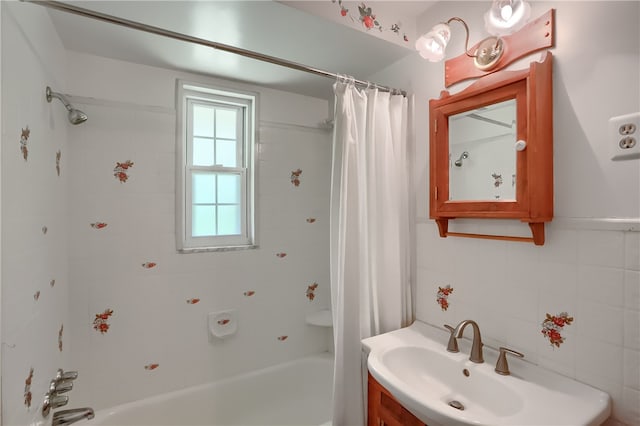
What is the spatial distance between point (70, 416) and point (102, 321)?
0.52 m

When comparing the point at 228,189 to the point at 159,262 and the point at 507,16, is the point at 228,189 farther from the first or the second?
the point at 507,16

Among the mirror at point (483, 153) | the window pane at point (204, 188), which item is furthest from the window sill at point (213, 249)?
the mirror at point (483, 153)

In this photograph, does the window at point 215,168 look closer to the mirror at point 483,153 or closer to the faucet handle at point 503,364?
the mirror at point 483,153

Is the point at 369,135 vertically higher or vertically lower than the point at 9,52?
lower

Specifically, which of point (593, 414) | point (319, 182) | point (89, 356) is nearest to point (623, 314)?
point (593, 414)

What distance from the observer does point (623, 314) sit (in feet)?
3.06

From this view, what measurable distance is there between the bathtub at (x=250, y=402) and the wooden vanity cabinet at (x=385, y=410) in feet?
2.19

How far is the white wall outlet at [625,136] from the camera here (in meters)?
0.90

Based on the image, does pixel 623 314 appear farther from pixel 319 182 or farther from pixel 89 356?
pixel 89 356

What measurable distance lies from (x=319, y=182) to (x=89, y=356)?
1749mm

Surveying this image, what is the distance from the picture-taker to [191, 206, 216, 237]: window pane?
2023 millimetres

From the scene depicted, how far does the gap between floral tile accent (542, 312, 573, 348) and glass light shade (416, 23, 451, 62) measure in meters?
1.10

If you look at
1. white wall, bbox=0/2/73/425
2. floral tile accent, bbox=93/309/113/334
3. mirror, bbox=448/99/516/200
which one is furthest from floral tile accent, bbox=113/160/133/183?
mirror, bbox=448/99/516/200

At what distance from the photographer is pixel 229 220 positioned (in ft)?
7.05
